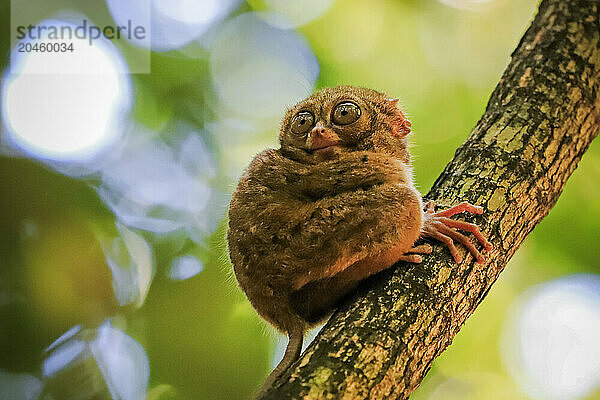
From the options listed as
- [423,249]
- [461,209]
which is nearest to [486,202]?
[461,209]

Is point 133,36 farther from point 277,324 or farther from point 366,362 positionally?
point 366,362

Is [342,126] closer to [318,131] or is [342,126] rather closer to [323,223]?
[318,131]

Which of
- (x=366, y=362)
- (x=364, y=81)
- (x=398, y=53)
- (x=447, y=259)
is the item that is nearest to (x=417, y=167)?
(x=364, y=81)

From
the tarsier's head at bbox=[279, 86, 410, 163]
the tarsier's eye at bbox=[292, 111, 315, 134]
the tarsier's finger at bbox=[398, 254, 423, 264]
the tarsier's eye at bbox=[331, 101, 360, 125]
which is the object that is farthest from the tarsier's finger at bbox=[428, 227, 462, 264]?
the tarsier's eye at bbox=[292, 111, 315, 134]

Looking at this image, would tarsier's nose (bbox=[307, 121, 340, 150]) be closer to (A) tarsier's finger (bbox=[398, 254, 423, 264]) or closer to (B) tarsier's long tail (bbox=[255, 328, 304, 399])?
(A) tarsier's finger (bbox=[398, 254, 423, 264])

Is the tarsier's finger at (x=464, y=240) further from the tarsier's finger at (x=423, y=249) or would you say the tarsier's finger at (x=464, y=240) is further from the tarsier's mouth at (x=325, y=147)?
the tarsier's mouth at (x=325, y=147)
